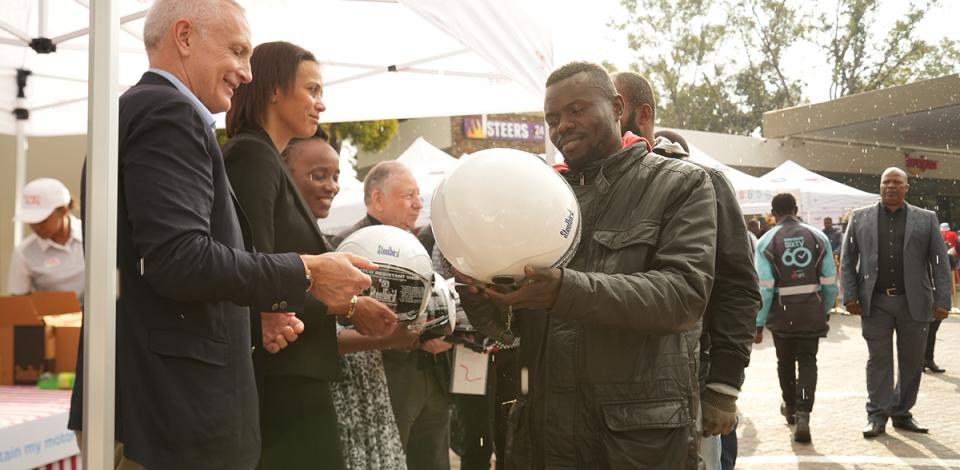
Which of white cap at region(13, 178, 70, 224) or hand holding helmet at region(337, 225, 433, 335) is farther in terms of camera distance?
hand holding helmet at region(337, 225, 433, 335)

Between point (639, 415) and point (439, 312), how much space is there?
3.40 ft

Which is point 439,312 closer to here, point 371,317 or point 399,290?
point 399,290

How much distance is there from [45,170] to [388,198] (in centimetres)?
216

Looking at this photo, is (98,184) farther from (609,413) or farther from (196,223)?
(609,413)

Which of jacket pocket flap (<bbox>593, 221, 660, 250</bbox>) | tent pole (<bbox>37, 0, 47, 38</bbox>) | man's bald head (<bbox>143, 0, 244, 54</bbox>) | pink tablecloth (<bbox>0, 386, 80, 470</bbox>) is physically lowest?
pink tablecloth (<bbox>0, 386, 80, 470</bbox>)

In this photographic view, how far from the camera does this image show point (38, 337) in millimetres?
2494

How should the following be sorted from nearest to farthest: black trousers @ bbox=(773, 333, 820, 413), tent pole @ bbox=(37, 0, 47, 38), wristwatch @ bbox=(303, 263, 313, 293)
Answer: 1. wristwatch @ bbox=(303, 263, 313, 293)
2. tent pole @ bbox=(37, 0, 47, 38)
3. black trousers @ bbox=(773, 333, 820, 413)

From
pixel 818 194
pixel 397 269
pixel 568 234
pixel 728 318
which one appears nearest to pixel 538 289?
pixel 568 234

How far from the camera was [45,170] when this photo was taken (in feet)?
7.04

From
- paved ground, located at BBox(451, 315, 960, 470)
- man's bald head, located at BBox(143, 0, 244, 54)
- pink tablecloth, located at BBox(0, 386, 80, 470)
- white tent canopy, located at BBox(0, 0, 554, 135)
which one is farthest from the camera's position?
paved ground, located at BBox(451, 315, 960, 470)

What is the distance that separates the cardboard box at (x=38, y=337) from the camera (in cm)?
236

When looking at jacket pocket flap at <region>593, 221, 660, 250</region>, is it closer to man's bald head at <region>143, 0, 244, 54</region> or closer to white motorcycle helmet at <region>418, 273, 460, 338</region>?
white motorcycle helmet at <region>418, 273, 460, 338</region>

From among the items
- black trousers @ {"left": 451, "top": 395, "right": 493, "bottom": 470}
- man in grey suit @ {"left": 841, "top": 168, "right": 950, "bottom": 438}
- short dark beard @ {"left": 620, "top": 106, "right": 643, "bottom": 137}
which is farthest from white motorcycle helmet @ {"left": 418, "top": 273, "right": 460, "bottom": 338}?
man in grey suit @ {"left": 841, "top": 168, "right": 950, "bottom": 438}

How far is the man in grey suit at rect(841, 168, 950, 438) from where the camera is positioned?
6.79m
